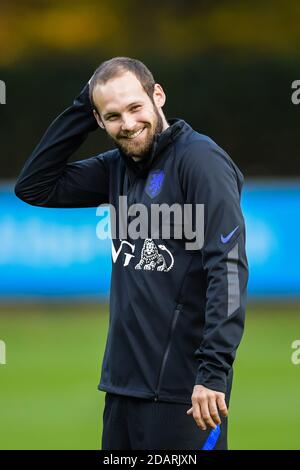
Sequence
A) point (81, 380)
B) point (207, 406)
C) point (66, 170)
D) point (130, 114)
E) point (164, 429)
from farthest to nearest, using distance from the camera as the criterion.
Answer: point (81, 380), point (66, 170), point (130, 114), point (164, 429), point (207, 406)

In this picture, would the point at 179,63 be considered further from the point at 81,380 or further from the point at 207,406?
the point at 207,406

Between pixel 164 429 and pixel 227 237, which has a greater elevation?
pixel 227 237

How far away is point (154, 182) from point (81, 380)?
5.56 metres

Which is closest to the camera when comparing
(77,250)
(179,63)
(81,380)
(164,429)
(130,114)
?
(164,429)

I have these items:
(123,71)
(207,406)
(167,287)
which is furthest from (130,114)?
(207,406)

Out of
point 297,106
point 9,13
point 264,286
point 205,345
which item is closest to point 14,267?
point 264,286

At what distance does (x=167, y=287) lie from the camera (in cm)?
402

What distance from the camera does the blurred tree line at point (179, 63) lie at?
15.9m

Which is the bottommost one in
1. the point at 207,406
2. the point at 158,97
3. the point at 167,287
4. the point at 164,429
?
the point at 164,429

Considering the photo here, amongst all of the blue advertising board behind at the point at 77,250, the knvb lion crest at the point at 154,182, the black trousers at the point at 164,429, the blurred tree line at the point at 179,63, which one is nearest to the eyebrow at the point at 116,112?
the knvb lion crest at the point at 154,182

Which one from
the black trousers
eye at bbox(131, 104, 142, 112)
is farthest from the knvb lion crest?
the black trousers

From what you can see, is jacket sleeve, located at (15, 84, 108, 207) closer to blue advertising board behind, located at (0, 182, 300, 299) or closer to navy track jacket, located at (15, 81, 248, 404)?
navy track jacket, located at (15, 81, 248, 404)

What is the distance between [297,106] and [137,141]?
12459mm

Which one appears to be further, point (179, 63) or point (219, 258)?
point (179, 63)
